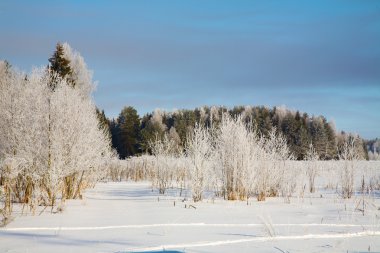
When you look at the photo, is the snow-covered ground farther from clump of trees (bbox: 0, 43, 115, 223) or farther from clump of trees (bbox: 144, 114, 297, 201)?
clump of trees (bbox: 144, 114, 297, 201)

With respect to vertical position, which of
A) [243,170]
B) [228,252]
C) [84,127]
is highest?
[84,127]

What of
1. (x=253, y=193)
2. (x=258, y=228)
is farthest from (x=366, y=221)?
(x=253, y=193)

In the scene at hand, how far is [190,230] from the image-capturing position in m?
7.86

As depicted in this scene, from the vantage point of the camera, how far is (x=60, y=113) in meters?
12.0

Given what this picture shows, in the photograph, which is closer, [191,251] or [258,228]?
[191,251]

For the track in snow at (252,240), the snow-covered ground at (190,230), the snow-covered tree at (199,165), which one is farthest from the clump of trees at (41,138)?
the track in snow at (252,240)

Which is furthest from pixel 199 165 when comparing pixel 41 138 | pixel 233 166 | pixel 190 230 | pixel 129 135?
pixel 129 135

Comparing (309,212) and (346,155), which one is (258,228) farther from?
(346,155)

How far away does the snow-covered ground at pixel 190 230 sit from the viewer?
6316 mm

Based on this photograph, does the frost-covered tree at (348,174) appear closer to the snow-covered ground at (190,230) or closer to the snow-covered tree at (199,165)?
the snow-covered ground at (190,230)

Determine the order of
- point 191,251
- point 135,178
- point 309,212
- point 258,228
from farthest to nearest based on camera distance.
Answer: point 135,178 < point 309,212 < point 258,228 < point 191,251

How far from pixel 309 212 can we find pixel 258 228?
3.31 m

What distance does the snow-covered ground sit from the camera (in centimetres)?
632

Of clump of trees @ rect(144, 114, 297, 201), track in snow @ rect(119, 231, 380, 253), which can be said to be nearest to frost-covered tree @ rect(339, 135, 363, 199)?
clump of trees @ rect(144, 114, 297, 201)
